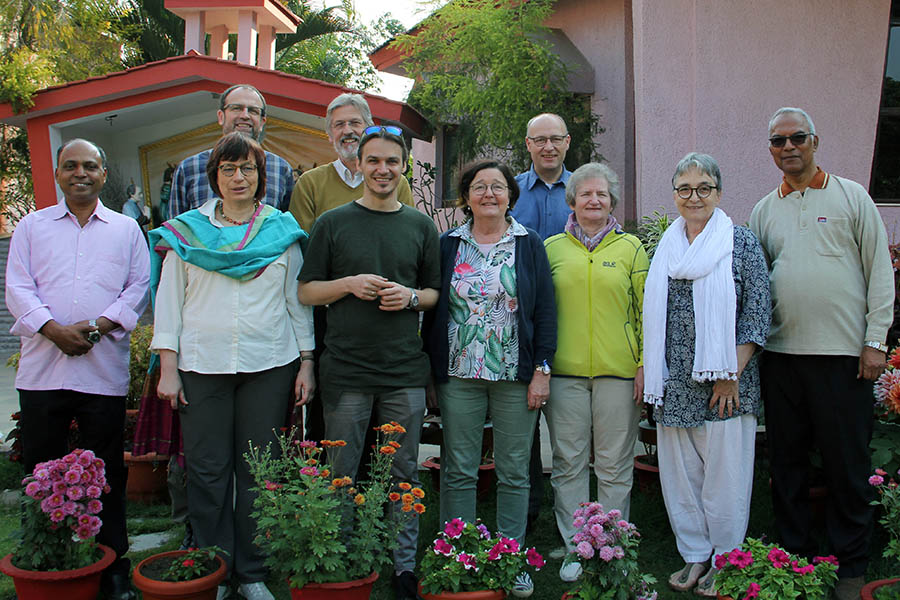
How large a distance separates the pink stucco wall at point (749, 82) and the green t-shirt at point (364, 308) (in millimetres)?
4181

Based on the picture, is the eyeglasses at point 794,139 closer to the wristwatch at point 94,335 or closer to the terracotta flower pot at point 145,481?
the wristwatch at point 94,335

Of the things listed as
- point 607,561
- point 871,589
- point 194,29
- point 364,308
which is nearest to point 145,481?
point 364,308

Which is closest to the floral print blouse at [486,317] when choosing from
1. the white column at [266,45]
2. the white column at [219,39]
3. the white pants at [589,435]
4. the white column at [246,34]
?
the white pants at [589,435]

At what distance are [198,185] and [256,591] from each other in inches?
75.9

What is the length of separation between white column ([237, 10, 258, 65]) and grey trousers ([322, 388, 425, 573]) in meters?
10.8

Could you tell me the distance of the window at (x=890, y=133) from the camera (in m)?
7.21

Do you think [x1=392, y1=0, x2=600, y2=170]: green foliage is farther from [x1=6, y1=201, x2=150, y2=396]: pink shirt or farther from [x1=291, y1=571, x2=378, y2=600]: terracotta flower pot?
[x1=291, y1=571, x2=378, y2=600]: terracotta flower pot

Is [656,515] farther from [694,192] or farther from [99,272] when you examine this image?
[99,272]

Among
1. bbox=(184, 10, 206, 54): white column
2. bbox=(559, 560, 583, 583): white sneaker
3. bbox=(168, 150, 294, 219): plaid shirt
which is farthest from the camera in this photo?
bbox=(184, 10, 206, 54): white column

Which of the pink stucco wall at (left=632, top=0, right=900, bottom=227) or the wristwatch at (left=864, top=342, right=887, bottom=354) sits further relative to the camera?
the pink stucco wall at (left=632, top=0, right=900, bottom=227)

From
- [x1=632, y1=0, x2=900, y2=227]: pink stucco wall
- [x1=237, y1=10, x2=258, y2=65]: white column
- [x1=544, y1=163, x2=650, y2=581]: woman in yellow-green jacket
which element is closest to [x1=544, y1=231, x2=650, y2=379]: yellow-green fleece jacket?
[x1=544, y1=163, x2=650, y2=581]: woman in yellow-green jacket

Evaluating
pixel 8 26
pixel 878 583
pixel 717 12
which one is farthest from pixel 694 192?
pixel 8 26

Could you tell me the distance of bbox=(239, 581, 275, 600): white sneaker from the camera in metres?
3.33

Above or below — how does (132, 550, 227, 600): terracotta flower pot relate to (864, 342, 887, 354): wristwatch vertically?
below
